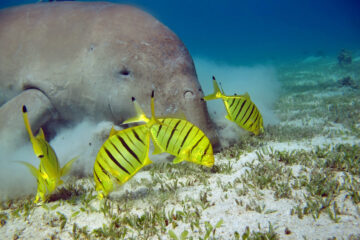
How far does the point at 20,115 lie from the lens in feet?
13.1

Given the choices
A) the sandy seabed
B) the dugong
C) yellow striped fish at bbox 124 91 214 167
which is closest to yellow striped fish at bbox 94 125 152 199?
yellow striped fish at bbox 124 91 214 167

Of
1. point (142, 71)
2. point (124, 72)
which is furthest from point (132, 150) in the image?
point (124, 72)

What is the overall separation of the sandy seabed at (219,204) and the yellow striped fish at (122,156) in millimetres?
594

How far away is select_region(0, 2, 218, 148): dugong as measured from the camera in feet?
12.7

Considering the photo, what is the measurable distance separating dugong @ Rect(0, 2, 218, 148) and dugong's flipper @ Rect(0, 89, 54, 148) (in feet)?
0.05

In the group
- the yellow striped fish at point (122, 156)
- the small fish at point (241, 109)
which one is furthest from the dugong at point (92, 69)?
the yellow striped fish at point (122, 156)

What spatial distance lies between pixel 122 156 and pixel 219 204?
132cm

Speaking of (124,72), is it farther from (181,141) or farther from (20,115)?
(181,141)

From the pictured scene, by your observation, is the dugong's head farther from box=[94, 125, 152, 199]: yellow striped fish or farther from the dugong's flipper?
box=[94, 125, 152, 199]: yellow striped fish

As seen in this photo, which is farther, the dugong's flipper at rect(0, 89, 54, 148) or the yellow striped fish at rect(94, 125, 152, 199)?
the dugong's flipper at rect(0, 89, 54, 148)

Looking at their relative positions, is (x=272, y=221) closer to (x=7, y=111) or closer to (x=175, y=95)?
(x=175, y=95)

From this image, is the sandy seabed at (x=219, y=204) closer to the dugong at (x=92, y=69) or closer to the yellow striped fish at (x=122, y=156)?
the yellow striped fish at (x=122, y=156)

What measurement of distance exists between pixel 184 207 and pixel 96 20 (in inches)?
166

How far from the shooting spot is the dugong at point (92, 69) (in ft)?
12.7
